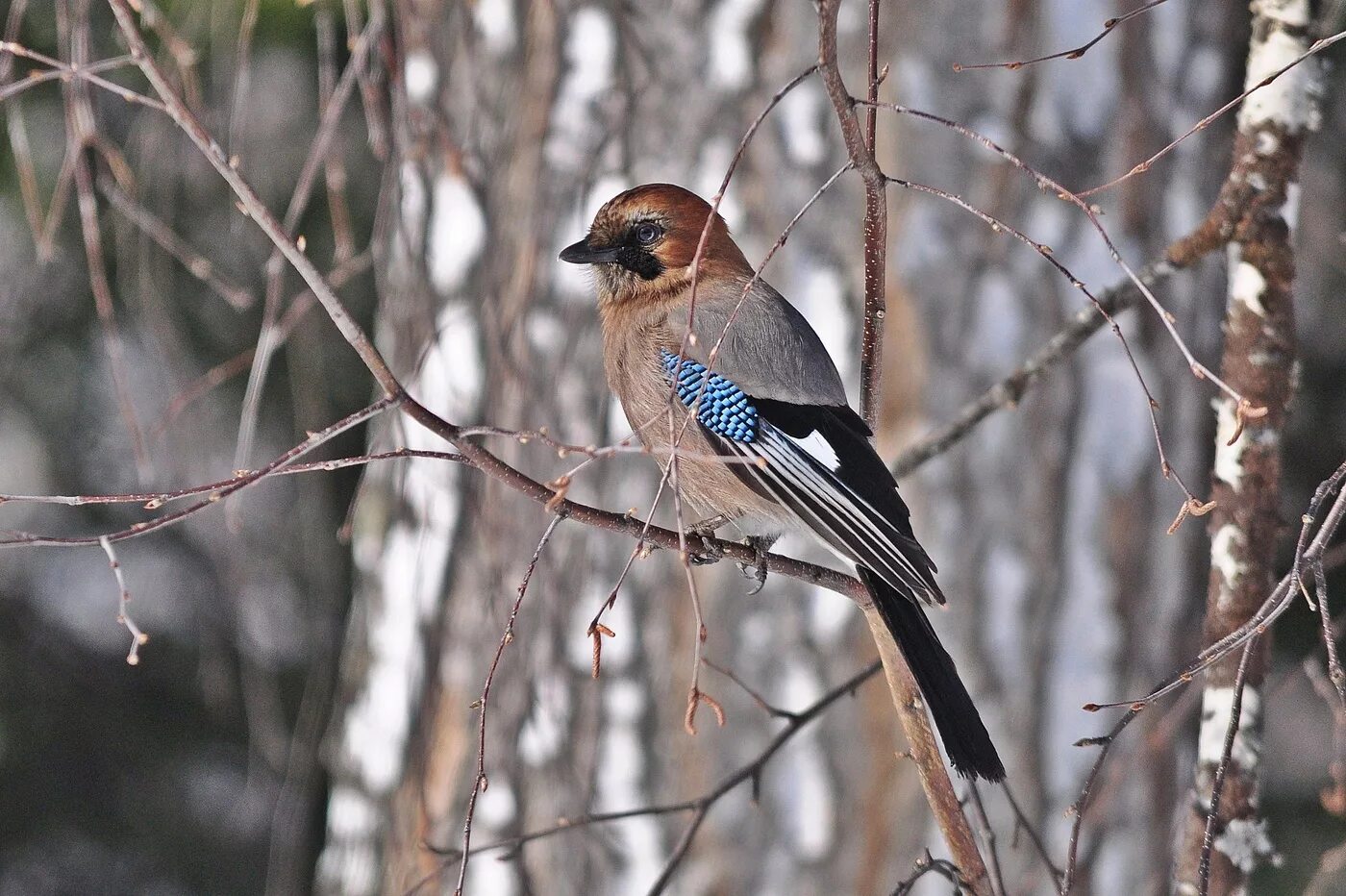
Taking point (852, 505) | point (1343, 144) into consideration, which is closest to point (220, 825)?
point (852, 505)

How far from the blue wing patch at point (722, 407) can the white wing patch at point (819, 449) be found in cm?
7

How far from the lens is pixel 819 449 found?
200 centimetres

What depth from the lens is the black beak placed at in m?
2.31

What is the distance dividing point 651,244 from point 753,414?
0.44 metres

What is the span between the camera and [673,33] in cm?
274

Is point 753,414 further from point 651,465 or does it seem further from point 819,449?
point 651,465

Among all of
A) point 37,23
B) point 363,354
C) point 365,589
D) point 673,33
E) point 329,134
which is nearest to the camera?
point 363,354

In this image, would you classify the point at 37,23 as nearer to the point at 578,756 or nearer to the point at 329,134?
the point at 329,134

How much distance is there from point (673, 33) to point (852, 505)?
51.7 inches

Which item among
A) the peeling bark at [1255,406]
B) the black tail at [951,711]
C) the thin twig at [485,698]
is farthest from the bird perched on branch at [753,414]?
the thin twig at [485,698]

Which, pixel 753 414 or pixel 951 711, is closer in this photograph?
pixel 951 711

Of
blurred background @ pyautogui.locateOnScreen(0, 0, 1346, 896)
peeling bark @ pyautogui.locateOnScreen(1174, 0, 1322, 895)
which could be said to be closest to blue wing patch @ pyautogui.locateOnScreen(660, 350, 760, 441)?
blurred background @ pyautogui.locateOnScreen(0, 0, 1346, 896)

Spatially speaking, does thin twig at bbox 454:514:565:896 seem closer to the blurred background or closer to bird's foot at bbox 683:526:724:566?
bird's foot at bbox 683:526:724:566

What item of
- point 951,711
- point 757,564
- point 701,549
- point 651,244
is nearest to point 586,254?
point 651,244
